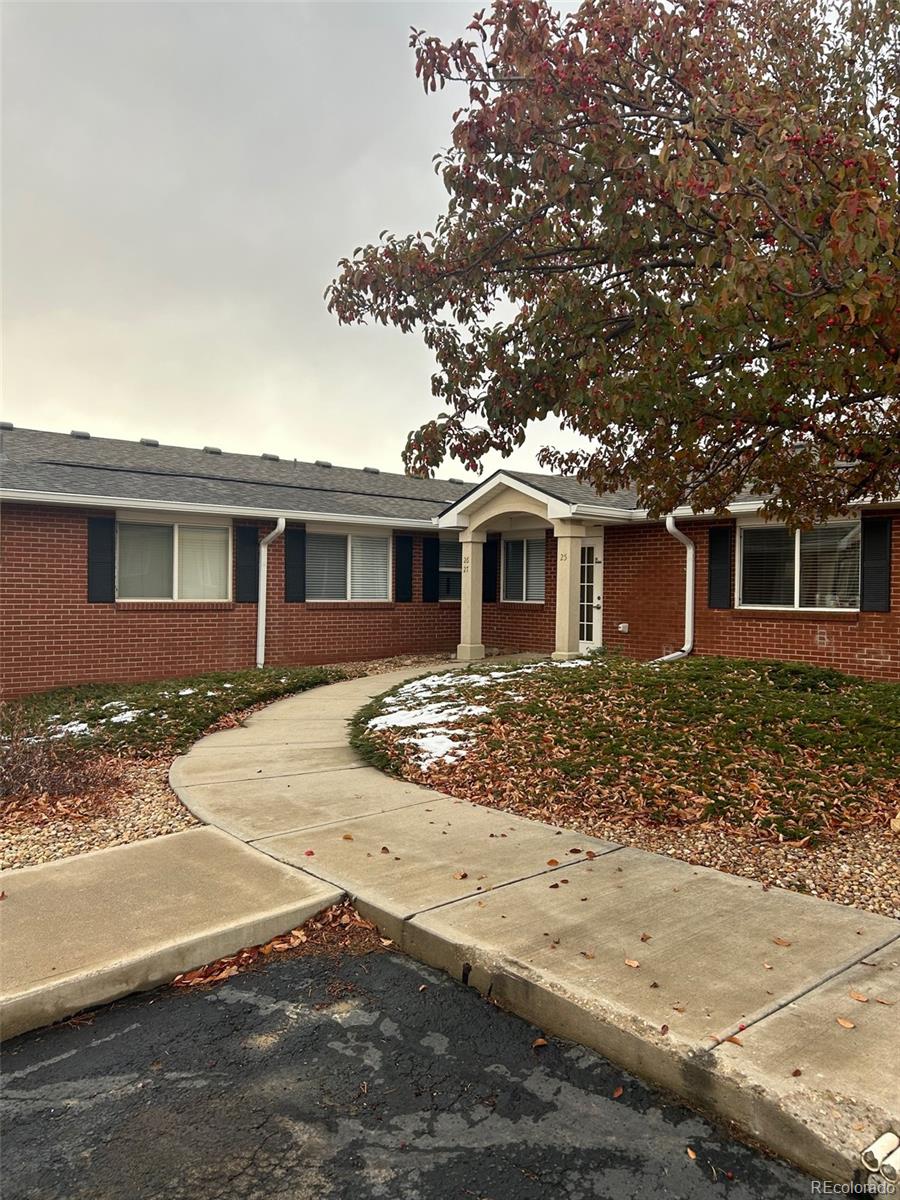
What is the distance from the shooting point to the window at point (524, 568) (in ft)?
54.3

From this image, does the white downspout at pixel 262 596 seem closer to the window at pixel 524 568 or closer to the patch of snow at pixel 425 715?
the patch of snow at pixel 425 715

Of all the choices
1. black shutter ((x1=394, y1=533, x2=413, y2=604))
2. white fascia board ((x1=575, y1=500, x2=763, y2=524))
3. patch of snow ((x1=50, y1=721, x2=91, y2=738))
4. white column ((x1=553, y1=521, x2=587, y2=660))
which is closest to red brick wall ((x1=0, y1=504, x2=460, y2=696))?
black shutter ((x1=394, y1=533, x2=413, y2=604))

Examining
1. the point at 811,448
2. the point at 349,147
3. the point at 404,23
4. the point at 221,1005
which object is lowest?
the point at 221,1005

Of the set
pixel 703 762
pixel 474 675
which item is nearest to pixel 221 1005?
pixel 703 762

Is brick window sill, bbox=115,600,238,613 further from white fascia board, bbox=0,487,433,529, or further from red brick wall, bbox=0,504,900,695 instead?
white fascia board, bbox=0,487,433,529

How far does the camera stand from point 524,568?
664 inches

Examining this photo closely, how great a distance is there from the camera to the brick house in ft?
38.9

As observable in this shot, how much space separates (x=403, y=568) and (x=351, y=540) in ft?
4.30

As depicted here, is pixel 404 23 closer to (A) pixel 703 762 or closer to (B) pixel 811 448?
(B) pixel 811 448

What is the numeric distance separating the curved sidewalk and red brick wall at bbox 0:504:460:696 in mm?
6672

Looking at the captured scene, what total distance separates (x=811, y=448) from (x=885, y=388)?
222 centimetres

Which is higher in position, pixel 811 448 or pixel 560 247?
pixel 560 247

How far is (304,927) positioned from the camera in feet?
13.6

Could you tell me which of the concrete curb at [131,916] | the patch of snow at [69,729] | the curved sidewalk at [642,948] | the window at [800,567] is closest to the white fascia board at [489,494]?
the window at [800,567]
